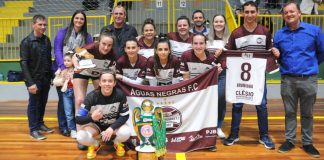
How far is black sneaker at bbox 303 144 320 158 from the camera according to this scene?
4.51 metres

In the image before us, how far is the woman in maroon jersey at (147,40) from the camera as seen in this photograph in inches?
195

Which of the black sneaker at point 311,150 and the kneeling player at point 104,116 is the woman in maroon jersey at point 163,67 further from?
the black sneaker at point 311,150

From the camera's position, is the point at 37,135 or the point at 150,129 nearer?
the point at 150,129

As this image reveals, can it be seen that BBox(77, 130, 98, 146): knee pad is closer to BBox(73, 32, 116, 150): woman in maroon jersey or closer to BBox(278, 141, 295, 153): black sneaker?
BBox(73, 32, 116, 150): woman in maroon jersey

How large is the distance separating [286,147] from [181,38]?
6.26 ft

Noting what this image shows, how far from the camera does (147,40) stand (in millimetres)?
5035

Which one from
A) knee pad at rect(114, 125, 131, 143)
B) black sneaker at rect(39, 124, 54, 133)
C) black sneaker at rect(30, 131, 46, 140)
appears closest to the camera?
knee pad at rect(114, 125, 131, 143)

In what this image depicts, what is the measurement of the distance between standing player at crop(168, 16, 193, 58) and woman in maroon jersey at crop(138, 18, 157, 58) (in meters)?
0.27

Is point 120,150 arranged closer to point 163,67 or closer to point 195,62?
point 163,67

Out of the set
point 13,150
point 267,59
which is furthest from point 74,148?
point 267,59

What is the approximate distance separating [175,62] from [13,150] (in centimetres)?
233

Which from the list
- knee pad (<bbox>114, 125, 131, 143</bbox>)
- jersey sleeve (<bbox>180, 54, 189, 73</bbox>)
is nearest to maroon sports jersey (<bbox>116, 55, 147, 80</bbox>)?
jersey sleeve (<bbox>180, 54, 189, 73</bbox>)

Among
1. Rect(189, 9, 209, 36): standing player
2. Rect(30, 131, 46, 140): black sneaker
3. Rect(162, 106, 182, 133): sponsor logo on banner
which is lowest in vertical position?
Rect(30, 131, 46, 140): black sneaker

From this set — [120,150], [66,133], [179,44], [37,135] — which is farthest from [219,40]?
[37,135]
